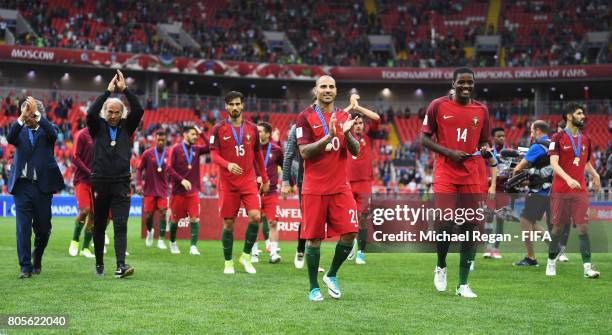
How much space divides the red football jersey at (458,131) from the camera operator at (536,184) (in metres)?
3.43

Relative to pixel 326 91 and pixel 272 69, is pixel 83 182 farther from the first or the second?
pixel 272 69

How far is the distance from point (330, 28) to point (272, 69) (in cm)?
785

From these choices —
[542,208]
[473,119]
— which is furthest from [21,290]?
[542,208]

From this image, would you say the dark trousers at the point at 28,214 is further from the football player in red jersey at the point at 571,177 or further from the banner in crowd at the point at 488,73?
the banner in crowd at the point at 488,73

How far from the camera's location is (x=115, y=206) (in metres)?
10.2

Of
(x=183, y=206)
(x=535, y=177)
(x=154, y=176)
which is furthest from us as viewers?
(x=154, y=176)

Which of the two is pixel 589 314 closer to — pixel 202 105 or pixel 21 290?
pixel 21 290

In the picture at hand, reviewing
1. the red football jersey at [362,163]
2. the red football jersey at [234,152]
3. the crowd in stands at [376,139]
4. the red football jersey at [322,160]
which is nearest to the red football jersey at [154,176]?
the red football jersey at [362,163]

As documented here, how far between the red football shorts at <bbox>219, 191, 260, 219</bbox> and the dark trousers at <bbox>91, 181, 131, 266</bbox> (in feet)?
4.53

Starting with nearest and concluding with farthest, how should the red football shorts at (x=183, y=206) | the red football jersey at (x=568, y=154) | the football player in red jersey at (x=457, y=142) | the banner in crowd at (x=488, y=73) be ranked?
the football player in red jersey at (x=457, y=142)
the red football jersey at (x=568, y=154)
the red football shorts at (x=183, y=206)
the banner in crowd at (x=488, y=73)

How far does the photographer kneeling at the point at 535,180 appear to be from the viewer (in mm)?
12289

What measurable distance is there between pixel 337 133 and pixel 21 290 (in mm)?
3931

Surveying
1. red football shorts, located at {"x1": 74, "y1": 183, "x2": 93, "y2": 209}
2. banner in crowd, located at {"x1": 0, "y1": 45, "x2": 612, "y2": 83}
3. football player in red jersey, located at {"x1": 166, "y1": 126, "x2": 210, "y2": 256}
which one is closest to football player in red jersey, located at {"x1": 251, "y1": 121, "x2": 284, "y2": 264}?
football player in red jersey, located at {"x1": 166, "y1": 126, "x2": 210, "y2": 256}

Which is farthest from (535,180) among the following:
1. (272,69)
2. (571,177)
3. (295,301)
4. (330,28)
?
(330,28)
